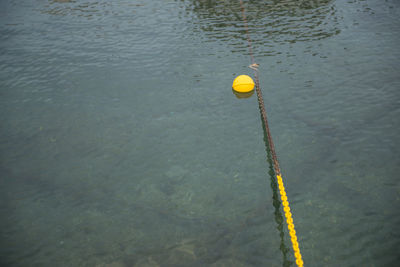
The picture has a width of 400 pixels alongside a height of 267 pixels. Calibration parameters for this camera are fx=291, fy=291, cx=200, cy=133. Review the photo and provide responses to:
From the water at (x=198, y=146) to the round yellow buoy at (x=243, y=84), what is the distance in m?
0.34

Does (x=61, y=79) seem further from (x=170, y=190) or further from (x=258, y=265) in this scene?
(x=258, y=265)

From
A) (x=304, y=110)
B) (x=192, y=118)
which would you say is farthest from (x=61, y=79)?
(x=304, y=110)

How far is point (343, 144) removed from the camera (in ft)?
21.8

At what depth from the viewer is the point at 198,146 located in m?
7.03

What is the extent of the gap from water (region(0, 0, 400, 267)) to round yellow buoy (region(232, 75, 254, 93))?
13.3 inches

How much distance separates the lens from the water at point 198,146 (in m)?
4.86

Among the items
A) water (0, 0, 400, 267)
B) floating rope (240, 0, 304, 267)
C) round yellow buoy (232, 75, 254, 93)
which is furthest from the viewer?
round yellow buoy (232, 75, 254, 93)

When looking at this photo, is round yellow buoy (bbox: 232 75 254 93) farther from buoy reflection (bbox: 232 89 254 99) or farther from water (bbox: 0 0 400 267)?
water (bbox: 0 0 400 267)

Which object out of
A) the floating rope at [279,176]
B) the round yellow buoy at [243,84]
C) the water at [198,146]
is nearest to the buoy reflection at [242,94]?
the round yellow buoy at [243,84]

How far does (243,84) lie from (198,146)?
2.82m

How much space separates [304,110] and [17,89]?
29.6ft

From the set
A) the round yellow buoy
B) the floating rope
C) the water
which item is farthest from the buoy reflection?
A: the floating rope

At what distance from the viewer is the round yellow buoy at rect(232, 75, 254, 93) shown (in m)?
8.77

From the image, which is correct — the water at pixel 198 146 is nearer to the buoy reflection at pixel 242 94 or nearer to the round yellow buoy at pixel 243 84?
the buoy reflection at pixel 242 94
